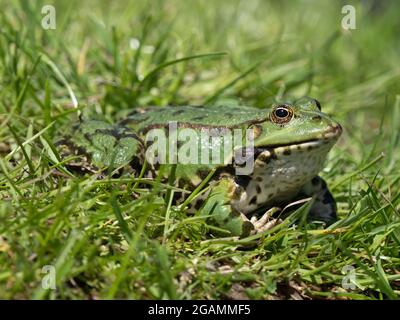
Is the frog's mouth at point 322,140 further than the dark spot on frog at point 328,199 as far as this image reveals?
No

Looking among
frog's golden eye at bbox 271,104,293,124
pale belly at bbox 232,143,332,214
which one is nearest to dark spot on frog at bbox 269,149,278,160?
pale belly at bbox 232,143,332,214

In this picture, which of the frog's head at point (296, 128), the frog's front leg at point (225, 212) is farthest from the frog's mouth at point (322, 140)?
the frog's front leg at point (225, 212)

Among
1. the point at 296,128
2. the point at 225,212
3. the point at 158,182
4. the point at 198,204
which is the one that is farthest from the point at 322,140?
the point at 158,182

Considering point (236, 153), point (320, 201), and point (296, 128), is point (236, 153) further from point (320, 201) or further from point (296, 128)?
point (320, 201)

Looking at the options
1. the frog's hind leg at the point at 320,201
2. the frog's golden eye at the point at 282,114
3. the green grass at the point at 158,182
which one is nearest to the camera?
the green grass at the point at 158,182

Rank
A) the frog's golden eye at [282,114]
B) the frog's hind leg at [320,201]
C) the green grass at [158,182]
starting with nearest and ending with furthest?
1. the green grass at [158,182]
2. the frog's golden eye at [282,114]
3. the frog's hind leg at [320,201]

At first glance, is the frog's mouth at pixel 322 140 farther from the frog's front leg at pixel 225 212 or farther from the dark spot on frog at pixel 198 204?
the dark spot on frog at pixel 198 204

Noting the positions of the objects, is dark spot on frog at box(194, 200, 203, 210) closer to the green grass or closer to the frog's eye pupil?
the green grass
